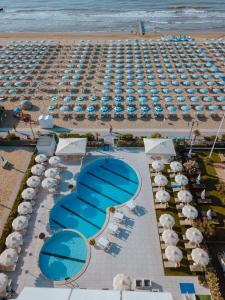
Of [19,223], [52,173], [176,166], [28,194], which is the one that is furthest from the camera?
[176,166]

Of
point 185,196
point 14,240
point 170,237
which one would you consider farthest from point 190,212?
point 14,240

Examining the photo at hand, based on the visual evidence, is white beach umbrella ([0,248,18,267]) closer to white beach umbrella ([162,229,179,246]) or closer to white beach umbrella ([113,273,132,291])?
white beach umbrella ([113,273,132,291])

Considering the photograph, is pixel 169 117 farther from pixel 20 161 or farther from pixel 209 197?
pixel 20 161

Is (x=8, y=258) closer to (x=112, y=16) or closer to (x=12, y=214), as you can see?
(x=12, y=214)

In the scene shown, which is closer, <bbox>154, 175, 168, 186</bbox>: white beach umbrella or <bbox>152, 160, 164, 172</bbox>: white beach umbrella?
<bbox>154, 175, 168, 186</bbox>: white beach umbrella

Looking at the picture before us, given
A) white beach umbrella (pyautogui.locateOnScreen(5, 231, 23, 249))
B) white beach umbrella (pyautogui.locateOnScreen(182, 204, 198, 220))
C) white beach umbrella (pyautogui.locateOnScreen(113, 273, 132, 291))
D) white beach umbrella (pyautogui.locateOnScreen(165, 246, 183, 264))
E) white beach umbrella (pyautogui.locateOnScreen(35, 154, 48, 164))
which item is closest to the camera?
white beach umbrella (pyautogui.locateOnScreen(113, 273, 132, 291))

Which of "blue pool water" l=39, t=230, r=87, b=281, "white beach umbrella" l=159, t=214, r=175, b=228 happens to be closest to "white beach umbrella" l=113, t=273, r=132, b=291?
"blue pool water" l=39, t=230, r=87, b=281
